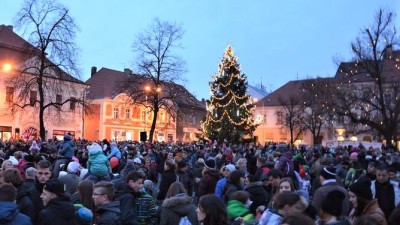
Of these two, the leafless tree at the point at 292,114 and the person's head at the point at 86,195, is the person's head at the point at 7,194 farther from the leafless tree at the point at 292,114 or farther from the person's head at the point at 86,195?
the leafless tree at the point at 292,114

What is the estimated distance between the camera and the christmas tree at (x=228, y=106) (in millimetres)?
38963

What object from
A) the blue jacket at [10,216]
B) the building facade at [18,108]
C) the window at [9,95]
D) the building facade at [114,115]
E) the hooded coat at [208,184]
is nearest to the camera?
the blue jacket at [10,216]

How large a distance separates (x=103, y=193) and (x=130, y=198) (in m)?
0.69

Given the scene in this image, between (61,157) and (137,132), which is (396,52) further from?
(61,157)

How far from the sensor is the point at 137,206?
22.9 feet

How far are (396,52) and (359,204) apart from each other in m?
44.6

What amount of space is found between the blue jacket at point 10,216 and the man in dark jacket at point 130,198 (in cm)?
147

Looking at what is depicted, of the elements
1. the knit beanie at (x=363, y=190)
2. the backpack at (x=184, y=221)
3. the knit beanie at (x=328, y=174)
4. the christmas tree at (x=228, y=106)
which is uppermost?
the christmas tree at (x=228, y=106)

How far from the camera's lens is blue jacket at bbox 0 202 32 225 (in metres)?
5.08

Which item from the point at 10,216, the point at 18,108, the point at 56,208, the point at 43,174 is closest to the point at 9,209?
the point at 10,216

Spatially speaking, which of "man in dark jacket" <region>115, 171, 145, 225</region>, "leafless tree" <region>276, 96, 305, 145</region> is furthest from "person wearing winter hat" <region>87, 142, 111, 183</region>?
"leafless tree" <region>276, 96, 305, 145</region>

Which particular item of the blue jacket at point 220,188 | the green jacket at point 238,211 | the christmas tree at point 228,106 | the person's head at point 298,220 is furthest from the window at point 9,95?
the person's head at point 298,220

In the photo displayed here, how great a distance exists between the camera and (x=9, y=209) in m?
5.14

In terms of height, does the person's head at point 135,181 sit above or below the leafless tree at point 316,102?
below
